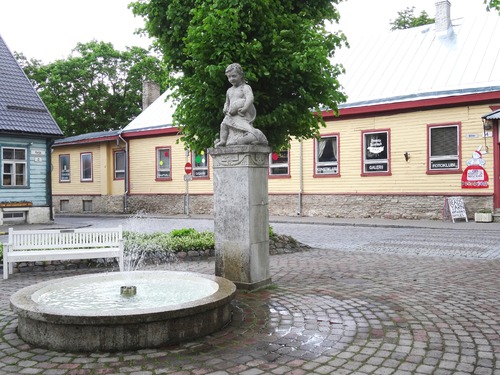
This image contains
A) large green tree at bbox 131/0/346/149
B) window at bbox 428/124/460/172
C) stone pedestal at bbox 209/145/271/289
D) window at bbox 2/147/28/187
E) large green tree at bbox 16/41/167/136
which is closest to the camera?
stone pedestal at bbox 209/145/271/289

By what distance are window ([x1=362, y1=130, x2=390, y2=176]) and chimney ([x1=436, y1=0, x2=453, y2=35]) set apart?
6.91 m

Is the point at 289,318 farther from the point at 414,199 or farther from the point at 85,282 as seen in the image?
the point at 414,199

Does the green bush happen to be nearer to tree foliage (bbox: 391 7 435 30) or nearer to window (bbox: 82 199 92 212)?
window (bbox: 82 199 92 212)

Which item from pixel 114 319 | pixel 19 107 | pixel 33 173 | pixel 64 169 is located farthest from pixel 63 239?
pixel 64 169

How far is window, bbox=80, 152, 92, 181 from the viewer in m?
32.2

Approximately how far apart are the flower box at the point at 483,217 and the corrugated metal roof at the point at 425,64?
463 centimetres

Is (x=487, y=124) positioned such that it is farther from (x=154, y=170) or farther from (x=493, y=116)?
(x=154, y=170)

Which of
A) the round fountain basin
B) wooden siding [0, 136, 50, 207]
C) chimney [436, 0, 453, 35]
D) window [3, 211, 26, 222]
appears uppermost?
chimney [436, 0, 453, 35]

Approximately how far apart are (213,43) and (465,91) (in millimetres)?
12714

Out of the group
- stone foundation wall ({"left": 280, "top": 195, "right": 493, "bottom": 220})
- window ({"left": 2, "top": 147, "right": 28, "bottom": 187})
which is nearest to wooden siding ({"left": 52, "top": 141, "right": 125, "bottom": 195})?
window ({"left": 2, "top": 147, "right": 28, "bottom": 187})

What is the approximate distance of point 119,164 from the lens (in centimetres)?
3145

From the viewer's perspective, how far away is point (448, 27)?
24.0 m

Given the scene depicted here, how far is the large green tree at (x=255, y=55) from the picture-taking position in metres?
10.0

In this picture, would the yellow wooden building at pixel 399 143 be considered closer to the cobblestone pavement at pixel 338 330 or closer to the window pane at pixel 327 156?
the window pane at pixel 327 156
